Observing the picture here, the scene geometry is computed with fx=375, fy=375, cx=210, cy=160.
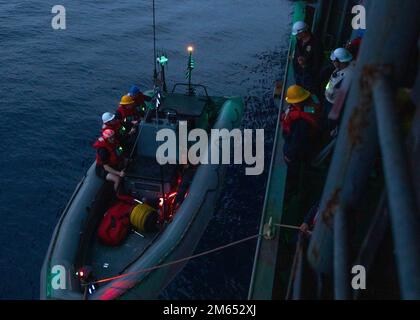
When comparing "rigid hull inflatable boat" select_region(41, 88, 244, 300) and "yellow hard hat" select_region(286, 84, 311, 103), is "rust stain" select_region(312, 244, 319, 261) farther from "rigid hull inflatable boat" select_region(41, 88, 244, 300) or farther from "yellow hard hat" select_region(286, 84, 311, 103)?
"rigid hull inflatable boat" select_region(41, 88, 244, 300)

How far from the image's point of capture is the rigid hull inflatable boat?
6984 millimetres

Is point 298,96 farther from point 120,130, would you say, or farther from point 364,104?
point 120,130

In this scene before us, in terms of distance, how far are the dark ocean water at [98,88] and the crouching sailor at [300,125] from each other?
15.2 ft

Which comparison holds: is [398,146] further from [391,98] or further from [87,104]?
[87,104]

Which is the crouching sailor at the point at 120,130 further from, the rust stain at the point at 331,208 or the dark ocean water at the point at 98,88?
the rust stain at the point at 331,208

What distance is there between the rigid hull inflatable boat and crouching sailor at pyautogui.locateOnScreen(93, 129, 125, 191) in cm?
24

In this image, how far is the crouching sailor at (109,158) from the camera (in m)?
8.28

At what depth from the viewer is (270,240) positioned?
4992 mm
